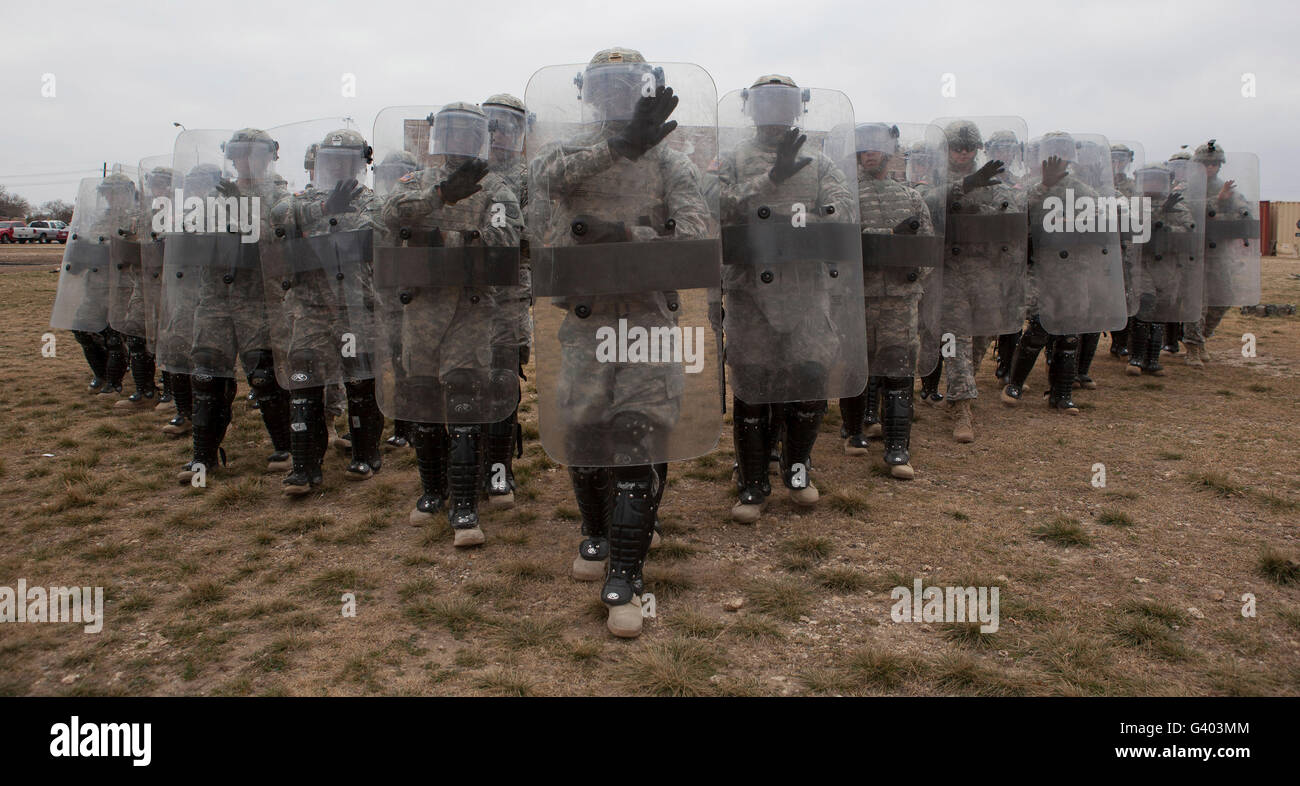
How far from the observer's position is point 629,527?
3.46 m

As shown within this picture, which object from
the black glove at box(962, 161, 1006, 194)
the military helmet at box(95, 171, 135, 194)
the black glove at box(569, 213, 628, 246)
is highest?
the military helmet at box(95, 171, 135, 194)

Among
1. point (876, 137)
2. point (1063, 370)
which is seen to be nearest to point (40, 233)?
point (876, 137)

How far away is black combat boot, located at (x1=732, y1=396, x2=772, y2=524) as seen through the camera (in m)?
4.71

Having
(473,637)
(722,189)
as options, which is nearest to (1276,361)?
(722,189)

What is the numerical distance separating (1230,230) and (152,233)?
33.4ft

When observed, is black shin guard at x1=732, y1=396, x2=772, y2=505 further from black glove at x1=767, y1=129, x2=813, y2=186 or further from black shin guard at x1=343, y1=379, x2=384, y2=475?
black shin guard at x1=343, y1=379, x2=384, y2=475

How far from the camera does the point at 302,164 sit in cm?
523

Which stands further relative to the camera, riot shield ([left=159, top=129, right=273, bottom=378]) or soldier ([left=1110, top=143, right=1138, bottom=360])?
soldier ([left=1110, top=143, right=1138, bottom=360])

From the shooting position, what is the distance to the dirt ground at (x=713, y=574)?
9.90ft

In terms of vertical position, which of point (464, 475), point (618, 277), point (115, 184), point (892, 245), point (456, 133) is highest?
point (115, 184)

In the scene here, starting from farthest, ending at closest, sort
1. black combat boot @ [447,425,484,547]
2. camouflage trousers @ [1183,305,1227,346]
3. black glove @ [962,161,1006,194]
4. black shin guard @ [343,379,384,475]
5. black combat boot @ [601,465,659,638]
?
camouflage trousers @ [1183,305,1227,346] < black glove @ [962,161,1006,194] < black shin guard @ [343,379,384,475] < black combat boot @ [447,425,484,547] < black combat boot @ [601,465,659,638]

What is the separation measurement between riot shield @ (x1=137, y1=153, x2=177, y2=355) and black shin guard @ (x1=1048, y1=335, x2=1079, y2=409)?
24.9ft

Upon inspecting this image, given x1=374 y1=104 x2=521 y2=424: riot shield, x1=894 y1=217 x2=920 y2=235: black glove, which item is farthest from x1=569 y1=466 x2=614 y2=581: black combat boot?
x1=894 y1=217 x2=920 y2=235: black glove

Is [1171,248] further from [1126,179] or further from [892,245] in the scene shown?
[892,245]
